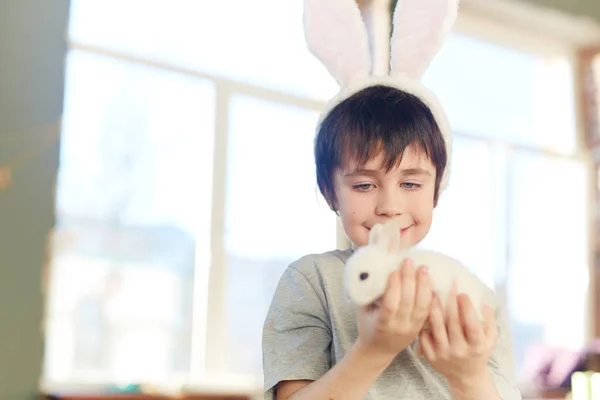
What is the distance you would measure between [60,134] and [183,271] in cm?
72

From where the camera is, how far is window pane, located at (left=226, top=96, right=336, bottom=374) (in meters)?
3.18

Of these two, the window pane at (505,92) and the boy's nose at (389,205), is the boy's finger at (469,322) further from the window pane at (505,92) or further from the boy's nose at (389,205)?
the window pane at (505,92)

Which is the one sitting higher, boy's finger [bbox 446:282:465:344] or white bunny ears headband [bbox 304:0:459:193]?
white bunny ears headband [bbox 304:0:459:193]

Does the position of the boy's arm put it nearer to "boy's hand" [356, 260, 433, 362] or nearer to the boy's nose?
"boy's hand" [356, 260, 433, 362]

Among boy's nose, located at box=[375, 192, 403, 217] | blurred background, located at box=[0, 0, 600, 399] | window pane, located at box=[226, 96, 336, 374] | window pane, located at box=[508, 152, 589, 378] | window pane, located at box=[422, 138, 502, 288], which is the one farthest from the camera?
window pane, located at box=[508, 152, 589, 378]

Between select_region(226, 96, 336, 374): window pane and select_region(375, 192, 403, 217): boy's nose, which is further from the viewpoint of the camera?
select_region(226, 96, 336, 374): window pane

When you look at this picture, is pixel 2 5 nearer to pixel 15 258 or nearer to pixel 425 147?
pixel 15 258

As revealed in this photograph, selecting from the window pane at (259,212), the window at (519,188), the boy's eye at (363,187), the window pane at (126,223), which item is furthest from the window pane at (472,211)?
the boy's eye at (363,187)

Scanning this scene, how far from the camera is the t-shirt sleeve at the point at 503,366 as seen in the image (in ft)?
2.53

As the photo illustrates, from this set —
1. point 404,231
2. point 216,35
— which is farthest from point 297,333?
point 216,35

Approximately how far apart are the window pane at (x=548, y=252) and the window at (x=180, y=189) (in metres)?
0.49

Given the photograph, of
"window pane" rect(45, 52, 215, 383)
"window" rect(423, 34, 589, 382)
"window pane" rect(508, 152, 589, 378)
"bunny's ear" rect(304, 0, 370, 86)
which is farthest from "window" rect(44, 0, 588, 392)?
"bunny's ear" rect(304, 0, 370, 86)

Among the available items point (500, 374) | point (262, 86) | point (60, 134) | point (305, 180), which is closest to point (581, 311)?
point (305, 180)

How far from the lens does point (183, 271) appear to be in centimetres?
307
